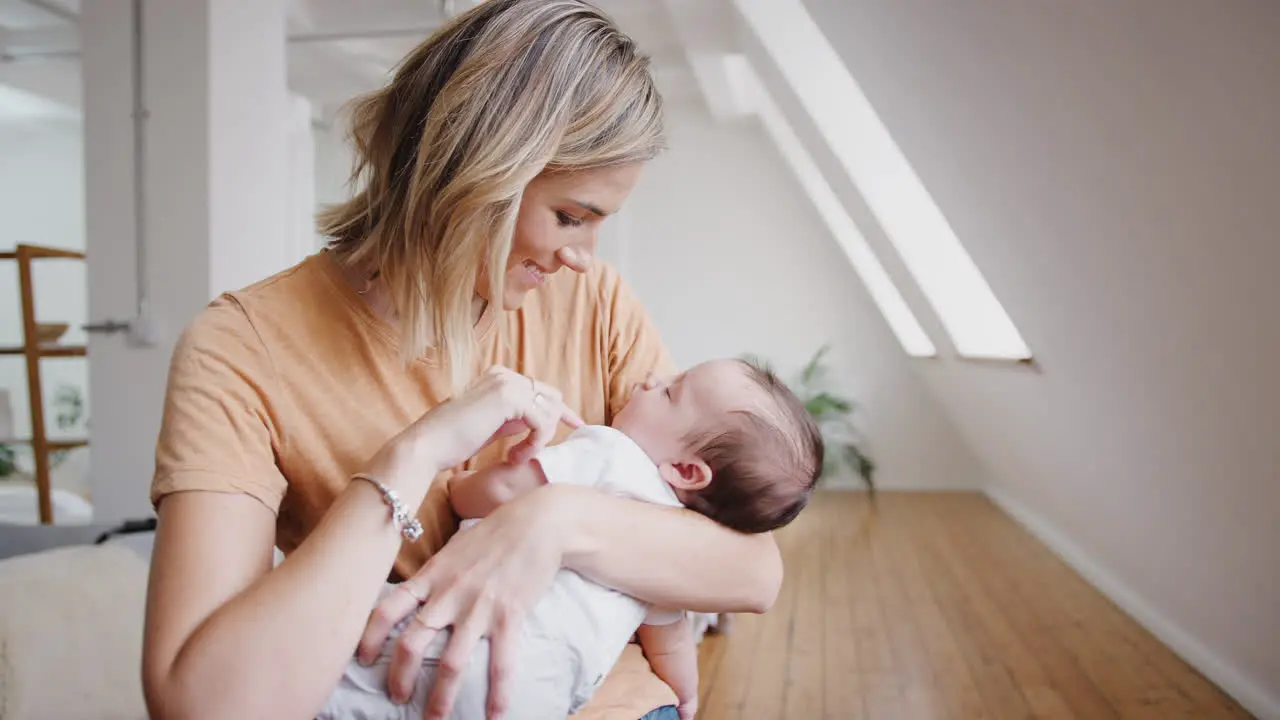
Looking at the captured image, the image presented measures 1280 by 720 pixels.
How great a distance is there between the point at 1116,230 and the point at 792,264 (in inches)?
263

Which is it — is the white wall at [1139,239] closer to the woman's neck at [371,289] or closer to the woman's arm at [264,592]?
the woman's neck at [371,289]

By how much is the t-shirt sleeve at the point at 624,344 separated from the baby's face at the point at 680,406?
22mm

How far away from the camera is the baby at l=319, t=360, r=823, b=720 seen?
3.49ft

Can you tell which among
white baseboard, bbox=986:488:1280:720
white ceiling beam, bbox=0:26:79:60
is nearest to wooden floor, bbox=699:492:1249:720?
white baseboard, bbox=986:488:1280:720

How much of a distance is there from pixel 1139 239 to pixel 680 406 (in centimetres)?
162

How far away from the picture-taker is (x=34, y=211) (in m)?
8.39

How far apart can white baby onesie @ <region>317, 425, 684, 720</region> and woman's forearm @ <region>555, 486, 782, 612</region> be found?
3cm

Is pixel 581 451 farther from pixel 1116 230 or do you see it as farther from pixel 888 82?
pixel 888 82

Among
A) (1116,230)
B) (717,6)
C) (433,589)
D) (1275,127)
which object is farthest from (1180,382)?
(717,6)

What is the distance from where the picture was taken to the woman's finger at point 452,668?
101 cm

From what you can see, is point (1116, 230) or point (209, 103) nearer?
point (1116, 230)

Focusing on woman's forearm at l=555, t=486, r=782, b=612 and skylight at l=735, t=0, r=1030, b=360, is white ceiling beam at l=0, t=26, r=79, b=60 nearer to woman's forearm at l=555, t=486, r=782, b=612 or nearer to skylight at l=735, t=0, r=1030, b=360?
skylight at l=735, t=0, r=1030, b=360

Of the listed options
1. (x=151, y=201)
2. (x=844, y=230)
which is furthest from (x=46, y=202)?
(x=844, y=230)

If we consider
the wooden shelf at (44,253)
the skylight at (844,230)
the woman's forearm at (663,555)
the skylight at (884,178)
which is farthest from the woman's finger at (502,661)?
the skylight at (844,230)
